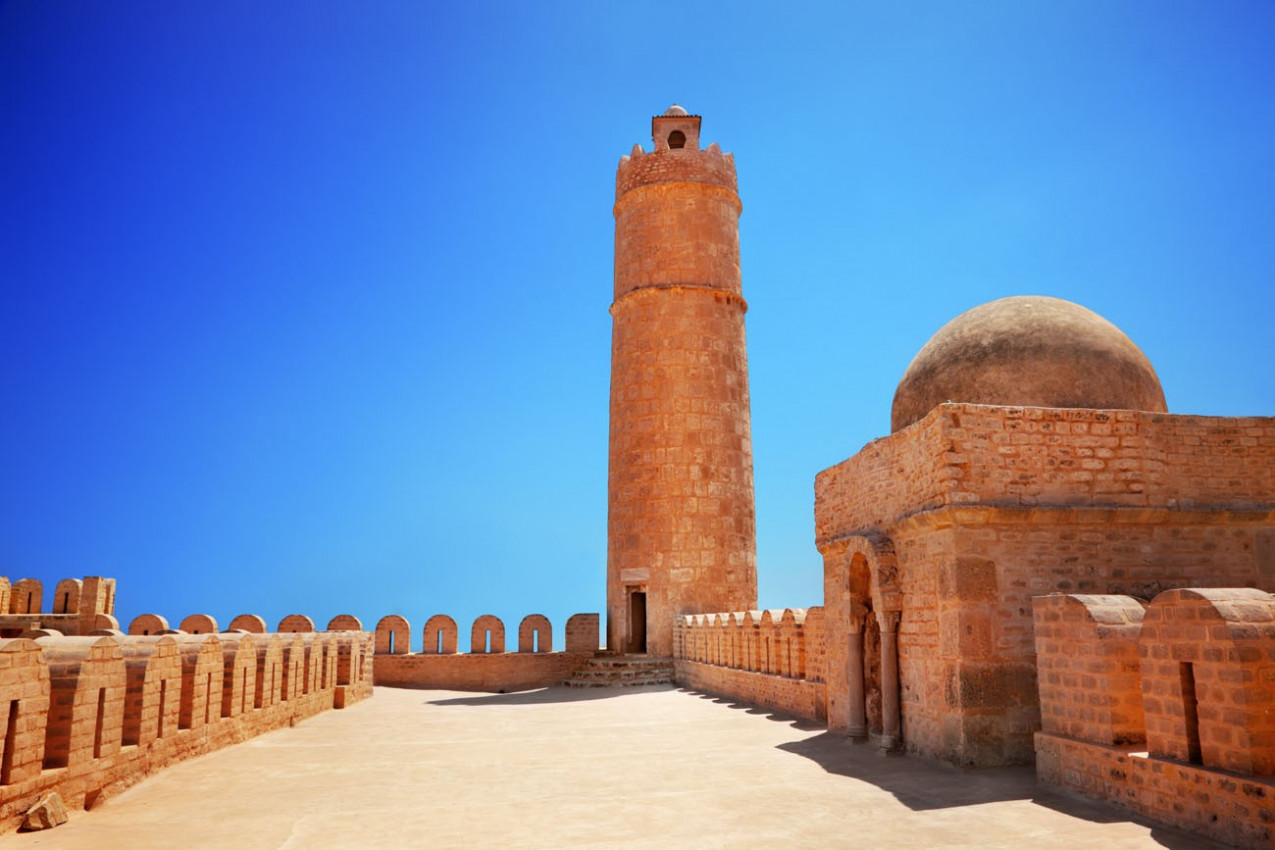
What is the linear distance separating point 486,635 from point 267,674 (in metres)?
8.80

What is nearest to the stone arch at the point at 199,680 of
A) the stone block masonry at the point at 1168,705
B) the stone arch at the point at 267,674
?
the stone arch at the point at 267,674

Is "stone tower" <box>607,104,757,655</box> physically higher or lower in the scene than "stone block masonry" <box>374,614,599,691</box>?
higher

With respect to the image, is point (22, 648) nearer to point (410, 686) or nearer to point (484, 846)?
point (484, 846)

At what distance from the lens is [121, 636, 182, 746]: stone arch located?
7738 millimetres

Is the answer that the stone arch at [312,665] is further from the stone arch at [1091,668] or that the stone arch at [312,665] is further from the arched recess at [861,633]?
the stone arch at [1091,668]

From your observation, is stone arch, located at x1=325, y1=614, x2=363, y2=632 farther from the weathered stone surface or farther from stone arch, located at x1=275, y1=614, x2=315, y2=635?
the weathered stone surface

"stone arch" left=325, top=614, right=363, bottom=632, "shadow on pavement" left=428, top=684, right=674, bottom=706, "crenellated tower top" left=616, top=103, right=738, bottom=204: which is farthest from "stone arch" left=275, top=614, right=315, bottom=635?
"crenellated tower top" left=616, top=103, right=738, bottom=204

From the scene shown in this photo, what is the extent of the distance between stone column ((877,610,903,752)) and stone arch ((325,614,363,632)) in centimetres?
1300

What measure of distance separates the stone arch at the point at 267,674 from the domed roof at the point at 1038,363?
8.67 m

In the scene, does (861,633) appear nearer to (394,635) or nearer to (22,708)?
(22,708)

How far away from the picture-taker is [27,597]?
19.2m

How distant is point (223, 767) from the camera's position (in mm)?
8602

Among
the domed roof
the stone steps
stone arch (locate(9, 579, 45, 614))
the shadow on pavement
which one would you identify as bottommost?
the shadow on pavement

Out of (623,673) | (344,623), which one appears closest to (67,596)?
(344,623)
